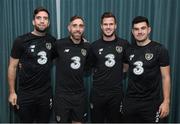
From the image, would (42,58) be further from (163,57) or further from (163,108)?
(163,108)

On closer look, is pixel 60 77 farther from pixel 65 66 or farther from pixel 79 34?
pixel 79 34

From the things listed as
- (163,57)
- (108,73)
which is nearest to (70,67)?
(108,73)

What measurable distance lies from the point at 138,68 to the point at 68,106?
2.94 feet

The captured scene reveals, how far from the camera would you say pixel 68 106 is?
3.15 m

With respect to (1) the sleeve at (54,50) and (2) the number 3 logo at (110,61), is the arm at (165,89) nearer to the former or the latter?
(2) the number 3 logo at (110,61)

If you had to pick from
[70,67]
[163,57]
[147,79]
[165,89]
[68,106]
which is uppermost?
[163,57]

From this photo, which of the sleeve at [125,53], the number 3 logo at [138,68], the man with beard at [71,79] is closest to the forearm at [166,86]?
the number 3 logo at [138,68]

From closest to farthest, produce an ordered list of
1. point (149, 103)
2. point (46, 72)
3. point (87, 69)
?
1. point (149, 103)
2. point (46, 72)
3. point (87, 69)

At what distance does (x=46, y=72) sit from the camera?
3.23 metres

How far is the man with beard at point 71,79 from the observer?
314cm

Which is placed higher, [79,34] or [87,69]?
[79,34]

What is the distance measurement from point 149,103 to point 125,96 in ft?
1.00

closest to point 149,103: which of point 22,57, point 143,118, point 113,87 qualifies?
point 143,118

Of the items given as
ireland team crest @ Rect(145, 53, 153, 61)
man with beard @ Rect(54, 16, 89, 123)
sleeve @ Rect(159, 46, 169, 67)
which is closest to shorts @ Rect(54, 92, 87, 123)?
man with beard @ Rect(54, 16, 89, 123)
